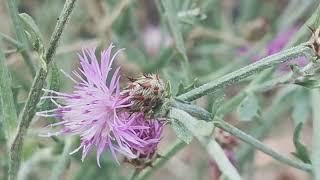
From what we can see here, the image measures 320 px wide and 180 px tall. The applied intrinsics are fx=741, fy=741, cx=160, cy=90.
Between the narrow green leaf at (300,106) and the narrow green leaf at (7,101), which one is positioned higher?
the narrow green leaf at (7,101)

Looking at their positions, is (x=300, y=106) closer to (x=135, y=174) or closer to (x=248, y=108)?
(x=248, y=108)

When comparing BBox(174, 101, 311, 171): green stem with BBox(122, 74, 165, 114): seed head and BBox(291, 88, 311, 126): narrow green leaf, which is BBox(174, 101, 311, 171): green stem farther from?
BBox(291, 88, 311, 126): narrow green leaf

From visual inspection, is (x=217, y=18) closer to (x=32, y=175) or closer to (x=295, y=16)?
(x=295, y=16)

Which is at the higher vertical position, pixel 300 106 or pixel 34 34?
pixel 34 34

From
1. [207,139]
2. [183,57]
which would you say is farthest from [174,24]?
[207,139]

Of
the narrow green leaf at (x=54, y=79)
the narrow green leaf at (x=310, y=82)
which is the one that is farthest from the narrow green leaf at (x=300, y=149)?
the narrow green leaf at (x=54, y=79)

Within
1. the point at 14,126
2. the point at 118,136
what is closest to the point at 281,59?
the point at 118,136

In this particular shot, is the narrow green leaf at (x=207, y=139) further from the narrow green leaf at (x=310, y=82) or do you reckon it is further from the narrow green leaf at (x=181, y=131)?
the narrow green leaf at (x=310, y=82)
